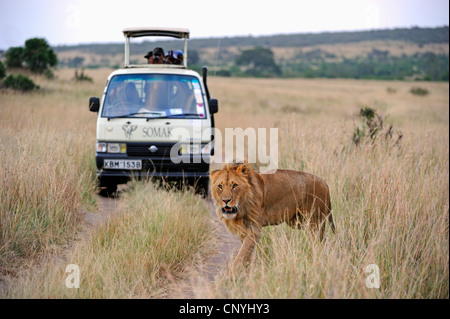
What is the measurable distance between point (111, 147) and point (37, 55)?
21163mm

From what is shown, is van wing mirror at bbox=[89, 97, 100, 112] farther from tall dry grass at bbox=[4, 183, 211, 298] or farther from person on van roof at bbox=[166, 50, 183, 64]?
person on van roof at bbox=[166, 50, 183, 64]

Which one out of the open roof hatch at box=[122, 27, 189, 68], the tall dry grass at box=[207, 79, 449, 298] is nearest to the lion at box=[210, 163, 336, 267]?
the tall dry grass at box=[207, 79, 449, 298]

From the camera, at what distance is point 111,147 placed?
7250mm

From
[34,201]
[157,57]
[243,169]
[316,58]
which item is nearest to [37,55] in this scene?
[157,57]

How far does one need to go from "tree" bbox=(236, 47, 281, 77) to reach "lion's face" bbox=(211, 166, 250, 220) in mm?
60209

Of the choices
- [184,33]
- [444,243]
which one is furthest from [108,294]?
[184,33]

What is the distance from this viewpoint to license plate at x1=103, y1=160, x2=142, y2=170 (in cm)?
720

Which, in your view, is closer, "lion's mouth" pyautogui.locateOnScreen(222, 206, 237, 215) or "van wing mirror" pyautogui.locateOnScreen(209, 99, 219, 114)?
"lion's mouth" pyautogui.locateOnScreen(222, 206, 237, 215)

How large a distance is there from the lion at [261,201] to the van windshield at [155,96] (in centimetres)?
312

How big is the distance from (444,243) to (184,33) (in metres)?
6.03

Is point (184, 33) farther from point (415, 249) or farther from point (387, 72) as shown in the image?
point (387, 72)

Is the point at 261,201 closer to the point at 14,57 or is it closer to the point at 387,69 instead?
the point at 14,57

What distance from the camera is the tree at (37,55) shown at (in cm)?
2616

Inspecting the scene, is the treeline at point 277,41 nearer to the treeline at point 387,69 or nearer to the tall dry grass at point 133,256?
the treeline at point 387,69
